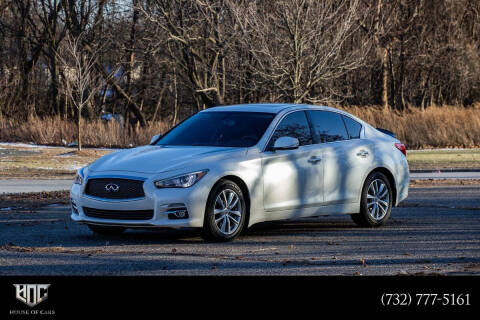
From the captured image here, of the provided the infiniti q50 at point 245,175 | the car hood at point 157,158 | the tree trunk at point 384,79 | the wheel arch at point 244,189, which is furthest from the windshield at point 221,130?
the tree trunk at point 384,79

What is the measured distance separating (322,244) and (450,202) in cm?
592

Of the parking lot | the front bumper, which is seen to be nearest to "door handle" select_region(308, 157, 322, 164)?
the parking lot

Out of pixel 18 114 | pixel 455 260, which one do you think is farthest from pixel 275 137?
pixel 18 114

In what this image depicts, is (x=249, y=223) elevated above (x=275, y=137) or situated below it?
below

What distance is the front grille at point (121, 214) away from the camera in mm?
9953

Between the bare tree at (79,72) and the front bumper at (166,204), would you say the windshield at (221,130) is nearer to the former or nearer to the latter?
the front bumper at (166,204)

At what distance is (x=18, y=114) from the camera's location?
57.2 m

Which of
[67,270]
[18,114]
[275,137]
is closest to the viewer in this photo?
[67,270]

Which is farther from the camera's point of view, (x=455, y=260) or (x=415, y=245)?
(x=415, y=245)

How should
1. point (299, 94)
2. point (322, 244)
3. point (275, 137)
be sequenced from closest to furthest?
point (322, 244) < point (275, 137) < point (299, 94)

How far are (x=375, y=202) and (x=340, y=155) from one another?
3.11ft

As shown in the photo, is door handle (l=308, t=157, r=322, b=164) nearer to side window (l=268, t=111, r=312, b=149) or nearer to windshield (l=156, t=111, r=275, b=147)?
side window (l=268, t=111, r=312, b=149)

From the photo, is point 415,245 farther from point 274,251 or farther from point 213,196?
point 213,196
